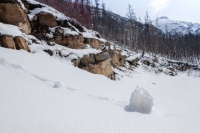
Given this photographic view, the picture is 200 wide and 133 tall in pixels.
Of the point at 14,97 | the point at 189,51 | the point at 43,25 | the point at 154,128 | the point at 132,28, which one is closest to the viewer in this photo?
the point at 14,97

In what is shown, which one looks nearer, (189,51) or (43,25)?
(43,25)

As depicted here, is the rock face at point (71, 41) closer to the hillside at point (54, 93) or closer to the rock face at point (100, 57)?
the hillside at point (54, 93)

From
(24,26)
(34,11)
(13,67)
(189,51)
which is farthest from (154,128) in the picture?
(189,51)

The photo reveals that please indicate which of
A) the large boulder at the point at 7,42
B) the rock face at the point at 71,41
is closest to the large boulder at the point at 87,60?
the rock face at the point at 71,41

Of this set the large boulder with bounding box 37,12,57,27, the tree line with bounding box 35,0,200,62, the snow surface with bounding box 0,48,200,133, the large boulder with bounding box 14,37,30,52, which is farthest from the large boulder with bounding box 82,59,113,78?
the tree line with bounding box 35,0,200,62

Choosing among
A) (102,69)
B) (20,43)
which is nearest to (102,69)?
(102,69)

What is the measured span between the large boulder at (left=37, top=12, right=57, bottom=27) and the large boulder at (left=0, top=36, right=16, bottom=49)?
6103 mm

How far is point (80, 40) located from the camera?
23500mm

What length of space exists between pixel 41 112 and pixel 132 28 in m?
75.8

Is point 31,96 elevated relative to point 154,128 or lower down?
elevated

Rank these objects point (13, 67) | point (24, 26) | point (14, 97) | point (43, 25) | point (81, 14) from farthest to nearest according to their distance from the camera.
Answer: point (81, 14), point (43, 25), point (24, 26), point (13, 67), point (14, 97)

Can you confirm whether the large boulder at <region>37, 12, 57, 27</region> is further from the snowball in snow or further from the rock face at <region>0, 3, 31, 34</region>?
the snowball in snow

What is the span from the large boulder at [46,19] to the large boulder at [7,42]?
610 centimetres

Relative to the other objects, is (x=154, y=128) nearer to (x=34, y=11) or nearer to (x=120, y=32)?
(x=34, y=11)
